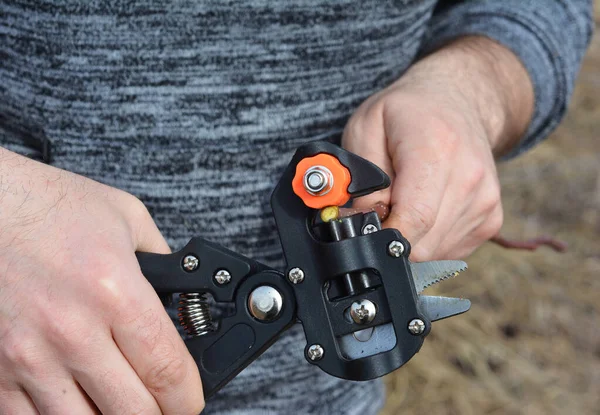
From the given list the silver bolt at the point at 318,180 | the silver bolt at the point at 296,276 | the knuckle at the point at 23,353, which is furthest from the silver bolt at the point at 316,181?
the knuckle at the point at 23,353

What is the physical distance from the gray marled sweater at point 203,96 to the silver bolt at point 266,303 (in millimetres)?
251

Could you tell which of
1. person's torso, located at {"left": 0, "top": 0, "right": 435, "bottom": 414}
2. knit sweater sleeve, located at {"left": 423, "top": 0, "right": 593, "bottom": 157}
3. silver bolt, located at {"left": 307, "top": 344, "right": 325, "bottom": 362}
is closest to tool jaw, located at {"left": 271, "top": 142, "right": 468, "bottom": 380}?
silver bolt, located at {"left": 307, "top": 344, "right": 325, "bottom": 362}

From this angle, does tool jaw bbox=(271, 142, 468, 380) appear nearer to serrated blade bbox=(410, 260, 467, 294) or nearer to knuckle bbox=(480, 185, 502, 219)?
serrated blade bbox=(410, 260, 467, 294)

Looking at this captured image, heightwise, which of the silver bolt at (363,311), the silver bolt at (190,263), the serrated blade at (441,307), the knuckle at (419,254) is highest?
the silver bolt at (190,263)

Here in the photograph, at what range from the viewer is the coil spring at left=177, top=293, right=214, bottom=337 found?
98 centimetres

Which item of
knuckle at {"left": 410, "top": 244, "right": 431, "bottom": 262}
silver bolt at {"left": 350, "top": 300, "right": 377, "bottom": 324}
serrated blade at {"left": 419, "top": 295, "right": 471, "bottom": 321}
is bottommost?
knuckle at {"left": 410, "top": 244, "right": 431, "bottom": 262}

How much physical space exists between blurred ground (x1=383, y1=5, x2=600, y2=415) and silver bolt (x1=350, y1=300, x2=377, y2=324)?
204 centimetres

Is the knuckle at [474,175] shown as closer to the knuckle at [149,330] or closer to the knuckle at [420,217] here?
the knuckle at [420,217]

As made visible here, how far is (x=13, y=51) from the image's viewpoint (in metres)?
1.12

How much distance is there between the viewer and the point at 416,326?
0.89 metres

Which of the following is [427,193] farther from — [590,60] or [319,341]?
[590,60]

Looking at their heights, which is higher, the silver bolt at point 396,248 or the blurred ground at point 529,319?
the silver bolt at point 396,248

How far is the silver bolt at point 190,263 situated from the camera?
0.97 metres

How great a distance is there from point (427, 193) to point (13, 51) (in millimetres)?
626
